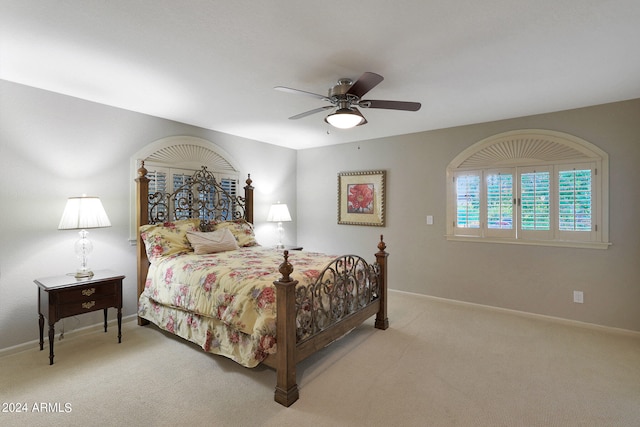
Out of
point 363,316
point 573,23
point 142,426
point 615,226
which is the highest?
point 573,23

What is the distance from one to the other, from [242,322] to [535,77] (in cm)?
333

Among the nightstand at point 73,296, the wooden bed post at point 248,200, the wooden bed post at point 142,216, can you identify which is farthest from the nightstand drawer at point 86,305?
the wooden bed post at point 248,200

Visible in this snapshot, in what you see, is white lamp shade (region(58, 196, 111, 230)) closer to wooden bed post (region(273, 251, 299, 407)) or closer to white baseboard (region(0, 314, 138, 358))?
white baseboard (region(0, 314, 138, 358))

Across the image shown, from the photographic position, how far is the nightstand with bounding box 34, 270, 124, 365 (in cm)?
266

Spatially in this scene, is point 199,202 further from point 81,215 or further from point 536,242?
point 536,242

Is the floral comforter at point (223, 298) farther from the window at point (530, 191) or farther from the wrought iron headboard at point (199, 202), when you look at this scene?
the window at point (530, 191)

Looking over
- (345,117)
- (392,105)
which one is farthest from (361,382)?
(392,105)

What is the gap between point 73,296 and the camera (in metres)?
2.77

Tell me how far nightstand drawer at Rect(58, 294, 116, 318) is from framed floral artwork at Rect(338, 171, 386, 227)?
142 inches

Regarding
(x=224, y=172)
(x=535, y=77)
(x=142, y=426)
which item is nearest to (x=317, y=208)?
(x=224, y=172)

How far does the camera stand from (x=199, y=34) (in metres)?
2.10

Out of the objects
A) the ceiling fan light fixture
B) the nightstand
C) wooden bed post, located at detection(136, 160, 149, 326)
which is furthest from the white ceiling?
the nightstand

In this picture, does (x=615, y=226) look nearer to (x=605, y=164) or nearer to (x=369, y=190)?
(x=605, y=164)

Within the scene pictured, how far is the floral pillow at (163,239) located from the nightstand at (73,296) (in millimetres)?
455
